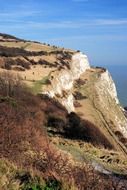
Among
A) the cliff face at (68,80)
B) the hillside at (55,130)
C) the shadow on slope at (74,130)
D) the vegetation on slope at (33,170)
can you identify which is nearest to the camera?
the vegetation on slope at (33,170)

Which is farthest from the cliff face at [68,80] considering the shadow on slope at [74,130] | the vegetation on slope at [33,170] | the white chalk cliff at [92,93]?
the vegetation on slope at [33,170]

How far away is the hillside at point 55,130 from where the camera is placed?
531 inches

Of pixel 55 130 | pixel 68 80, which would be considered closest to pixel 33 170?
pixel 55 130

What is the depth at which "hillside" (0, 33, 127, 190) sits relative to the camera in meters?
13.5

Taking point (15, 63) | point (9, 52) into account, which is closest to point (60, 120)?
point (15, 63)

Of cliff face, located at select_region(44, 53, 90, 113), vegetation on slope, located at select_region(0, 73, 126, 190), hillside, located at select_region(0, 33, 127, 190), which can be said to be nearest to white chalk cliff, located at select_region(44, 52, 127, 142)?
cliff face, located at select_region(44, 53, 90, 113)

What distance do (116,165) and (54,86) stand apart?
128 feet

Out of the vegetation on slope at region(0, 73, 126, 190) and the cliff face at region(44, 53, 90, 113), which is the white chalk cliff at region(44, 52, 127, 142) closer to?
the cliff face at region(44, 53, 90, 113)

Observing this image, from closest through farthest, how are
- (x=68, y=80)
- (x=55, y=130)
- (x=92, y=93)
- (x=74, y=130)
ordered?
1. (x=55, y=130)
2. (x=74, y=130)
3. (x=68, y=80)
4. (x=92, y=93)

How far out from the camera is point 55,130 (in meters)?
38.0

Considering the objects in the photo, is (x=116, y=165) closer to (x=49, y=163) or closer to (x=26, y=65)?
(x=49, y=163)

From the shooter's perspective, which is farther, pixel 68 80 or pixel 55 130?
pixel 68 80

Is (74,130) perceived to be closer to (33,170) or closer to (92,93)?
(33,170)

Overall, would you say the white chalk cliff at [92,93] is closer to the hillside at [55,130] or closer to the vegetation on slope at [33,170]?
the hillside at [55,130]
